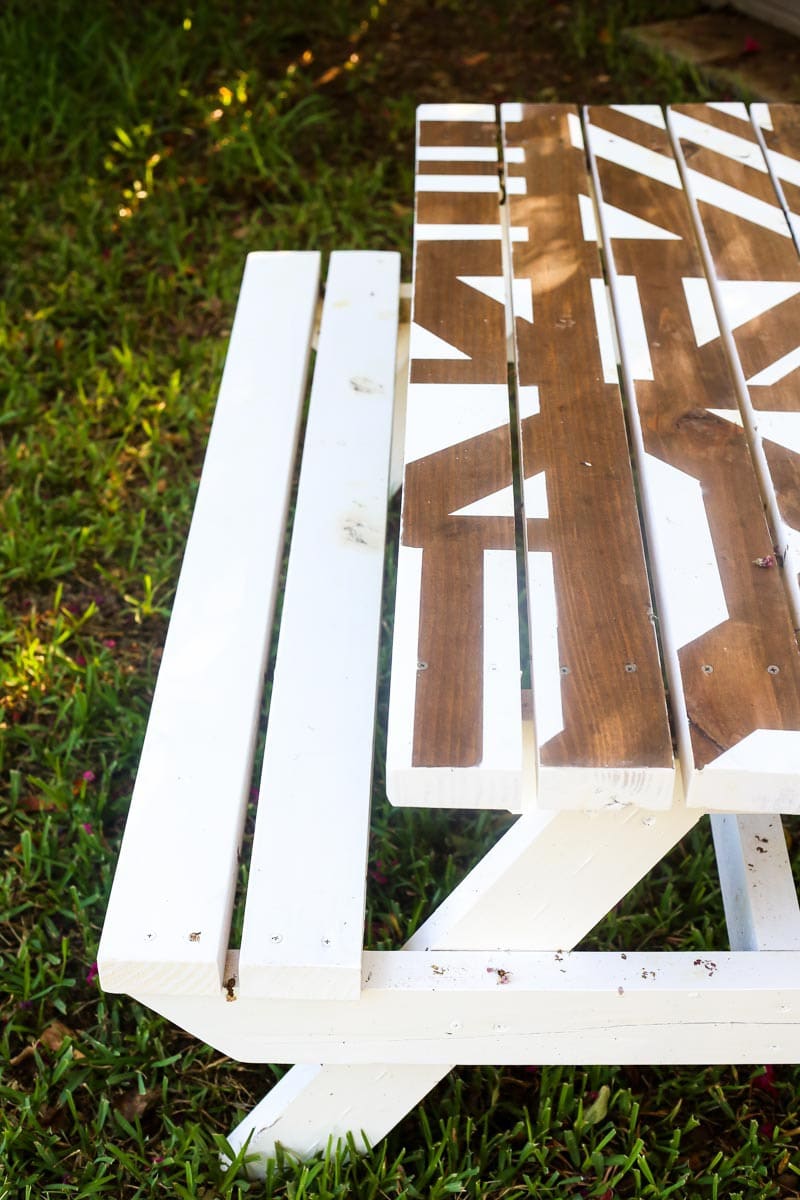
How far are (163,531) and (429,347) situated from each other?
114 cm

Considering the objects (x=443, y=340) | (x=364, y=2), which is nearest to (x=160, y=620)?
(x=443, y=340)

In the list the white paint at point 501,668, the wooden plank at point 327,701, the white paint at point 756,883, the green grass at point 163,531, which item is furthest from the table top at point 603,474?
the green grass at point 163,531

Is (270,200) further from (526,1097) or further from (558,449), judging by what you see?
(526,1097)

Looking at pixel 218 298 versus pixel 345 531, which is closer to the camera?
pixel 345 531

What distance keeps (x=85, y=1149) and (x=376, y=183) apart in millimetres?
2749

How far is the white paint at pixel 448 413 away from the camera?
145 cm

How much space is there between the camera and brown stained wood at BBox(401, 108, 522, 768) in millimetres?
1160

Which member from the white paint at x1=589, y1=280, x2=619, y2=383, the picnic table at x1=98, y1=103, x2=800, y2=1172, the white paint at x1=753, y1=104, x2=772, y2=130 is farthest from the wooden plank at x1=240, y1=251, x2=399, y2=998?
the white paint at x1=753, y1=104, x2=772, y2=130

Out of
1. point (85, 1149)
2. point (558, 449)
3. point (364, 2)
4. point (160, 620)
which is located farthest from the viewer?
point (364, 2)

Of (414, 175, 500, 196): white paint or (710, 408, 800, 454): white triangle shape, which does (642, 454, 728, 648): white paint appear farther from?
(414, 175, 500, 196): white paint

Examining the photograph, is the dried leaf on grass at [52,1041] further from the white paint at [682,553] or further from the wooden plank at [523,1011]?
the white paint at [682,553]

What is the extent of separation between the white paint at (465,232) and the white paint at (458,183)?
0.12 m

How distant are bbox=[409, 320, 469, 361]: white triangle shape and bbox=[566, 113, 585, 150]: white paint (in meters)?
0.62

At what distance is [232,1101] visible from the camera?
170cm
